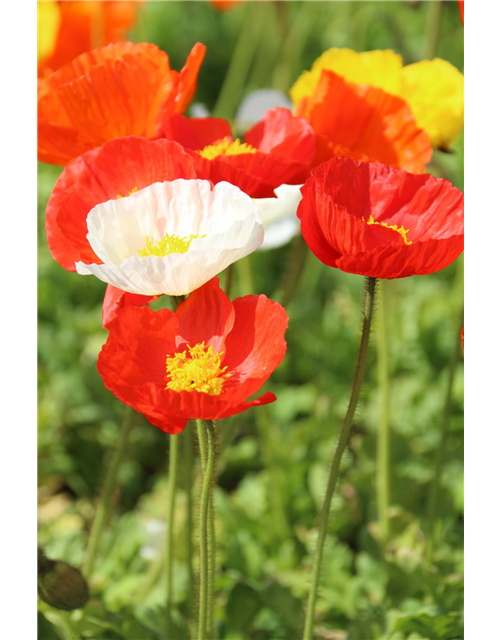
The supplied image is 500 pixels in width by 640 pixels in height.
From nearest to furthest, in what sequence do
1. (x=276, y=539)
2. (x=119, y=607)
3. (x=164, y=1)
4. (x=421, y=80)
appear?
1. (x=421, y=80)
2. (x=119, y=607)
3. (x=276, y=539)
4. (x=164, y=1)

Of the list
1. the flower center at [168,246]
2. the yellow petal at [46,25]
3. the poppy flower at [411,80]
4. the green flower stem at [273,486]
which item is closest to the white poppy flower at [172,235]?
the flower center at [168,246]

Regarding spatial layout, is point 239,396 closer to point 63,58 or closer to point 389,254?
point 389,254

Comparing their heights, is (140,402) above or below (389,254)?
below

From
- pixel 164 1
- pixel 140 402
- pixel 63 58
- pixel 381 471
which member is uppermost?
pixel 164 1
